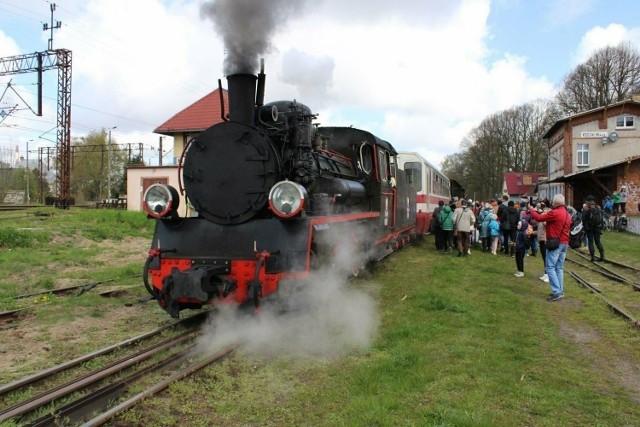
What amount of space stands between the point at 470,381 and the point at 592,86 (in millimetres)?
47936

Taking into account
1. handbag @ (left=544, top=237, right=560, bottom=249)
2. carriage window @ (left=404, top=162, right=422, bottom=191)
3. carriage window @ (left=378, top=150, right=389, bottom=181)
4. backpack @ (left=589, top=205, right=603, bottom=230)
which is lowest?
handbag @ (left=544, top=237, right=560, bottom=249)

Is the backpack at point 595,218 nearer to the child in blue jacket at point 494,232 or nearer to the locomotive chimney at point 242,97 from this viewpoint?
the child in blue jacket at point 494,232

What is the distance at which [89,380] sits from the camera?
413 centimetres

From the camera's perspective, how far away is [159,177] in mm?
24984

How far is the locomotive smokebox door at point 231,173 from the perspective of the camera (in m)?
5.79

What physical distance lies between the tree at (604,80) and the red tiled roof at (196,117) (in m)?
34.6

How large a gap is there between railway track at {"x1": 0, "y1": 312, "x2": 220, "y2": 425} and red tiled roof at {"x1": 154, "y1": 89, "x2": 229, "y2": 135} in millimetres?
21113

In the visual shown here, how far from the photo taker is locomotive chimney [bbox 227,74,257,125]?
596 centimetres

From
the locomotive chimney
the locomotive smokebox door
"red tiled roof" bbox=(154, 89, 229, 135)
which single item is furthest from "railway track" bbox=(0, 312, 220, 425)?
"red tiled roof" bbox=(154, 89, 229, 135)

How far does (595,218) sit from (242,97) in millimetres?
10466

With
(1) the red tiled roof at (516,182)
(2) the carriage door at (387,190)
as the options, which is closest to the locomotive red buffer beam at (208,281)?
(2) the carriage door at (387,190)

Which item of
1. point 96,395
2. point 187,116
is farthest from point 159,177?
point 96,395

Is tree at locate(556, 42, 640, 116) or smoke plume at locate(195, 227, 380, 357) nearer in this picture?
smoke plume at locate(195, 227, 380, 357)

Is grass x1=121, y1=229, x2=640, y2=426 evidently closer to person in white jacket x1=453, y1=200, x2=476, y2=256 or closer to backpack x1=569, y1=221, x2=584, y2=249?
backpack x1=569, y1=221, x2=584, y2=249
